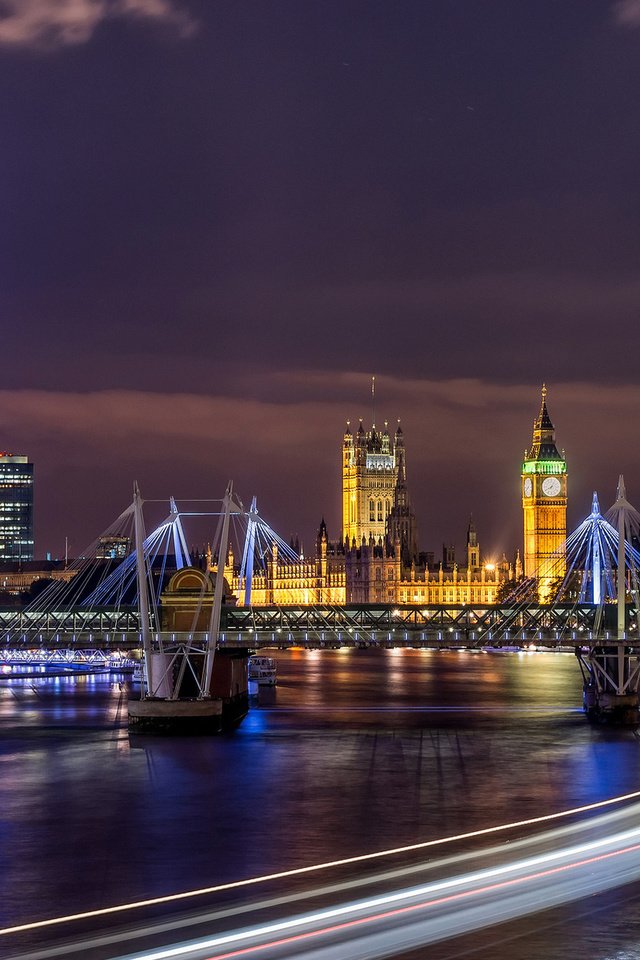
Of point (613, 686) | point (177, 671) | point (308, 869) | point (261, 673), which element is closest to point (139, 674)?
point (261, 673)

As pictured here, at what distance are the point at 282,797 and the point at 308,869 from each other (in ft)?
47.0

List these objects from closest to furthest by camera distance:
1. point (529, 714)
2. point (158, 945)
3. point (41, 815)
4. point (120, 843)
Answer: point (158, 945)
point (120, 843)
point (41, 815)
point (529, 714)

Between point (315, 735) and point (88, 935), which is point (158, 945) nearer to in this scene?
point (88, 935)

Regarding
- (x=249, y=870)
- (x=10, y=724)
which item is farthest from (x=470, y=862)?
(x=10, y=724)

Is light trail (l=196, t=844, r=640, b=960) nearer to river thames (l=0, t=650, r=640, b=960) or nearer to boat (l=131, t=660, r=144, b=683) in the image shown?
river thames (l=0, t=650, r=640, b=960)

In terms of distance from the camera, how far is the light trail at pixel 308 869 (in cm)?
3083

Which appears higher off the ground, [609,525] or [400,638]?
[609,525]

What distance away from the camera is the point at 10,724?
76.8 m

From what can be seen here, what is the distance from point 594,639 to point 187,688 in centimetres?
1751

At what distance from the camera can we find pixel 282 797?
49.9 meters

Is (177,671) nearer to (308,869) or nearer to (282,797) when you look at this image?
(282,797)

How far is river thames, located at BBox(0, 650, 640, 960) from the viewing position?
2888cm

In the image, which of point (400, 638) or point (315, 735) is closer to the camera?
point (315, 735)

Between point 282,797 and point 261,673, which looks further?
point 261,673
